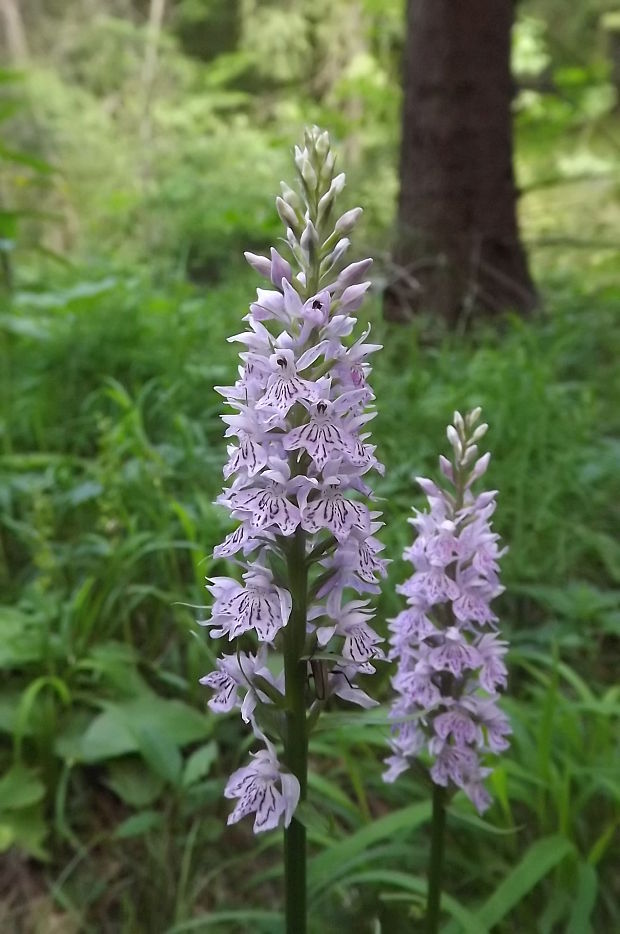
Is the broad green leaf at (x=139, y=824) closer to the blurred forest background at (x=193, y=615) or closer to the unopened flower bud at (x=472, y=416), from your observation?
the blurred forest background at (x=193, y=615)

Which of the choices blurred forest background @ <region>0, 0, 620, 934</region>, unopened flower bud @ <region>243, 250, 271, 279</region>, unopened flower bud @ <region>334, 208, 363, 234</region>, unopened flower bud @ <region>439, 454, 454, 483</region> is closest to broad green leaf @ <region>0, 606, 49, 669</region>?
blurred forest background @ <region>0, 0, 620, 934</region>

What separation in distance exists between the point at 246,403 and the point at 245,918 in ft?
4.33

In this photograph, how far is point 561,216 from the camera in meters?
8.05

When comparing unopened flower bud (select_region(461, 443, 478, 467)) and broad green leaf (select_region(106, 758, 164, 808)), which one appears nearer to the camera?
unopened flower bud (select_region(461, 443, 478, 467))

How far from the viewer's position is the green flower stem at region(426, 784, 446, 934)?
1.50 metres

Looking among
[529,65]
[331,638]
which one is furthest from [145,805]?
[529,65]

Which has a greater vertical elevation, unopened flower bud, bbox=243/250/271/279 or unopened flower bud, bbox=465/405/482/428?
unopened flower bud, bbox=243/250/271/279

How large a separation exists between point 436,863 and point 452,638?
43 cm

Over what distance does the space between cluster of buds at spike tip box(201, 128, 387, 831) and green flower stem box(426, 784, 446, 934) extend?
1.30 ft

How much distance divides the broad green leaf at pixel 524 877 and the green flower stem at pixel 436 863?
198 millimetres

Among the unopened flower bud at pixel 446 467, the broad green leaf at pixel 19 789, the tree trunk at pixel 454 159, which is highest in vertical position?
the tree trunk at pixel 454 159

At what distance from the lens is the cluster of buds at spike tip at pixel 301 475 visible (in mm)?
1167

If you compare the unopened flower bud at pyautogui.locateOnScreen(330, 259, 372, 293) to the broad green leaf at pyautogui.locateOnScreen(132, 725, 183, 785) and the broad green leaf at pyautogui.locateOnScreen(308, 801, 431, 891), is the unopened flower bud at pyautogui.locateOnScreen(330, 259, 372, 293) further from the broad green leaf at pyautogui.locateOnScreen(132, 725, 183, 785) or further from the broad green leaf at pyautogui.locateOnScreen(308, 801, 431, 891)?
the broad green leaf at pyautogui.locateOnScreen(132, 725, 183, 785)

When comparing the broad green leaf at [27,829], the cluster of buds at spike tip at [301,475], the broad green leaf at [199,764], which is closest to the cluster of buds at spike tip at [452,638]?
the cluster of buds at spike tip at [301,475]
